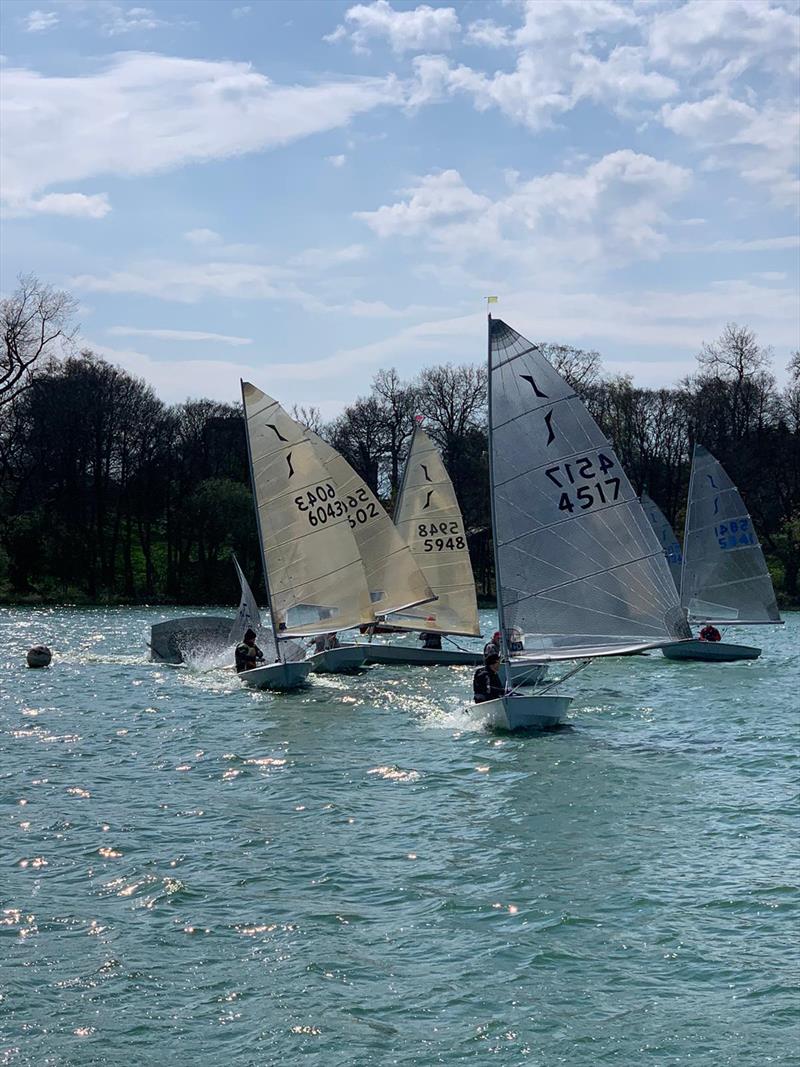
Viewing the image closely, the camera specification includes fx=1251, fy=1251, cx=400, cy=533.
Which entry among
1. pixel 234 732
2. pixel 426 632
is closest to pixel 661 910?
pixel 234 732

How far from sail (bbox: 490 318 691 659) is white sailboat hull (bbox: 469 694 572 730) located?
1.02 metres

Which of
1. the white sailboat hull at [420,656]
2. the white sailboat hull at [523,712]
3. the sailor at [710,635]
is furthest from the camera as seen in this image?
the sailor at [710,635]

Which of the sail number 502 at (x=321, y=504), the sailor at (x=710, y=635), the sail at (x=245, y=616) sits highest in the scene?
the sail number 502 at (x=321, y=504)

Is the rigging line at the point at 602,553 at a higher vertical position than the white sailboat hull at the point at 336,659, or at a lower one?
higher

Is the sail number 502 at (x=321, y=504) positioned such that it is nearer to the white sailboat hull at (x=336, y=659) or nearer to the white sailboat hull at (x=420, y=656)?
the white sailboat hull at (x=336, y=659)

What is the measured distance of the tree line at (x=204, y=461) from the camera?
69.9m

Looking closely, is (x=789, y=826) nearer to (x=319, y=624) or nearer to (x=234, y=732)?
(x=234, y=732)

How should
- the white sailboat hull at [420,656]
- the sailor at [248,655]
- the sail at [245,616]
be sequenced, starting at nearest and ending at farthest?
the sailor at [248,655], the sail at [245,616], the white sailboat hull at [420,656]

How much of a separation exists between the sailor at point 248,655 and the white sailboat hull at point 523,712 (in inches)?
342

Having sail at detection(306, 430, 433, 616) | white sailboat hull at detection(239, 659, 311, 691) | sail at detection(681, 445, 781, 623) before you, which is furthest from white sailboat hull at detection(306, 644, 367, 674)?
sail at detection(681, 445, 781, 623)

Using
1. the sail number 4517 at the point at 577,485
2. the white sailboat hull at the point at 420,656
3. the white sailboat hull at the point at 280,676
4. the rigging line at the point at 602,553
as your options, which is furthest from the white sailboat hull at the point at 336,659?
the sail number 4517 at the point at 577,485

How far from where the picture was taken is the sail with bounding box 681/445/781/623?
122 feet

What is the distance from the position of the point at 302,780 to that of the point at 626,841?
5.24 meters

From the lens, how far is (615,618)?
20312mm
